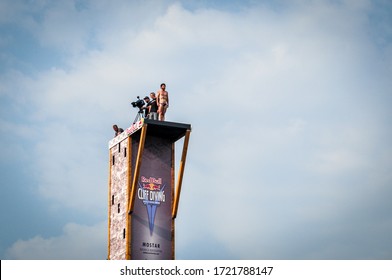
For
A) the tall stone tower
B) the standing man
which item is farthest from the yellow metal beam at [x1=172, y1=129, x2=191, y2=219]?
the standing man

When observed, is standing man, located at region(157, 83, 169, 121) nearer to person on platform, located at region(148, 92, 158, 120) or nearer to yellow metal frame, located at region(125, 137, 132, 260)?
person on platform, located at region(148, 92, 158, 120)

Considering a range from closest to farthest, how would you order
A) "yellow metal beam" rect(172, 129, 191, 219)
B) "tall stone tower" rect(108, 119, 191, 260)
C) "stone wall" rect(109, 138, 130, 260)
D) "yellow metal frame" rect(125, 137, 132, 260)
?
"yellow metal frame" rect(125, 137, 132, 260) < "tall stone tower" rect(108, 119, 191, 260) < "stone wall" rect(109, 138, 130, 260) < "yellow metal beam" rect(172, 129, 191, 219)

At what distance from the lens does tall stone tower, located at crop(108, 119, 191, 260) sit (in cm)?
6406

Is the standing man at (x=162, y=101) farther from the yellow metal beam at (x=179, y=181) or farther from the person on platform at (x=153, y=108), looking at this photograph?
the yellow metal beam at (x=179, y=181)

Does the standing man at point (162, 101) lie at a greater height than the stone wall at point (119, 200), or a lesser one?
greater

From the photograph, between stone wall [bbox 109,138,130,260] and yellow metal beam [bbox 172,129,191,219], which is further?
yellow metal beam [bbox 172,129,191,219]

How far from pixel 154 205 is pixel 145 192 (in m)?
1.10

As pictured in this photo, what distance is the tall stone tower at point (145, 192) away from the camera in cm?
6406

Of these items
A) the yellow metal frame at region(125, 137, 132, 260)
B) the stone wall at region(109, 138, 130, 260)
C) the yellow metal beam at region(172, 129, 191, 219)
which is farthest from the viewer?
the yellow metal beam at region(172, 129, 191, 219)

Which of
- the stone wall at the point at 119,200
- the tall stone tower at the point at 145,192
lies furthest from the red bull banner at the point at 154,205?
the stone wall at the point at 119,200
